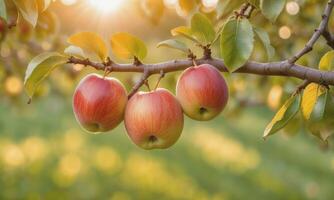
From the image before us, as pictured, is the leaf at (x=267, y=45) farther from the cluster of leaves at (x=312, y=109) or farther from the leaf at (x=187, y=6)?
the leaf at (x=187, y=6)

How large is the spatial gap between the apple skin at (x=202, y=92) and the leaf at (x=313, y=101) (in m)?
0.16

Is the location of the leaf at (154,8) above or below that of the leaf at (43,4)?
below

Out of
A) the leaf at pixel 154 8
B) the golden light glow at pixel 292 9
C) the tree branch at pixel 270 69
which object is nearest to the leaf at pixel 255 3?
the tree branch at pixel 270 69

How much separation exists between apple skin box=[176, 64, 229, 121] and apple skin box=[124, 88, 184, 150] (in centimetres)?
3

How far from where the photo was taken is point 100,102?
1.25 meters

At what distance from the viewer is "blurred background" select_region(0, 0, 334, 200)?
252cm

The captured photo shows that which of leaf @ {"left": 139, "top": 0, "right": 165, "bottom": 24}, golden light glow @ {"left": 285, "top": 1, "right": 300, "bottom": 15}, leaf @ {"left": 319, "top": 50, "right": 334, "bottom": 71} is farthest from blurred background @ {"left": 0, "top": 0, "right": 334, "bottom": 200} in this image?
leaf @ {"left": 319, "top": 50, "right": 334, "bottom": 71}

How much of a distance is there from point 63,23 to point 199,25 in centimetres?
810

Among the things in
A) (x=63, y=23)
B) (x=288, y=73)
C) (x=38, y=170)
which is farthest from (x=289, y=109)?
(x=63, y=23)

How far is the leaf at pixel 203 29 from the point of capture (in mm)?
1250

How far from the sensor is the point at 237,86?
2.59 m

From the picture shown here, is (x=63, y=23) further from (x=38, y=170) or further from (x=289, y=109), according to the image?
(x=289, y=109)

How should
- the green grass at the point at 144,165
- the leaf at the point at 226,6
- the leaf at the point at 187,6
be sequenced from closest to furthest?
1. the leaf at the point at 226,6
2. the leaf at the point at 187,6
3. the green grass at the point at 144,165

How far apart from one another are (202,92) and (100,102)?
20 centimetres
